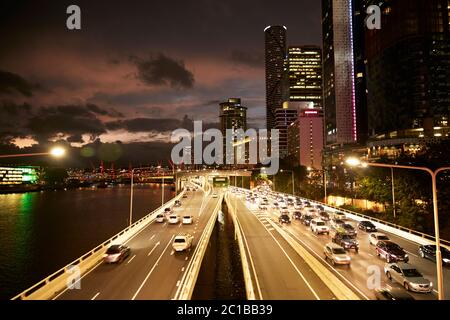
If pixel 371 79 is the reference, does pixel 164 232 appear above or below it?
below

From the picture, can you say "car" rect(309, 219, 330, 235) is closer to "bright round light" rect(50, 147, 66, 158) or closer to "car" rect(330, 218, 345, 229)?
"car" rect(330, 218, 345, 229)

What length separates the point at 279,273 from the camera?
74.2 feet

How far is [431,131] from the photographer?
109938 millimetres

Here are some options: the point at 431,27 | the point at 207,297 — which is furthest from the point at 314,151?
the point at 207,297

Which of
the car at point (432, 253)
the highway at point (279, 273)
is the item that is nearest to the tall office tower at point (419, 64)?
the car at point (432, 253)

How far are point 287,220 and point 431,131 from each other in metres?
94.3

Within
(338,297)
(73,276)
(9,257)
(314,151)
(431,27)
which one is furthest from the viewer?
(314,151)

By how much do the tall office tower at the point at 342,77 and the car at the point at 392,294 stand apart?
15195 cm

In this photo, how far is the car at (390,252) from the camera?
24062mm

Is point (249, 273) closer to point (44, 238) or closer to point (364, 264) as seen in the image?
point (364, 264)

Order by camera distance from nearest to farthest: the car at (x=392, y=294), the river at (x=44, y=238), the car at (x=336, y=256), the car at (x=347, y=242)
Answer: the car at (x=392, y=294) < the car at (x=336, y=256) < the car at (x=347, y=242) < the river at (x=44, y=238)

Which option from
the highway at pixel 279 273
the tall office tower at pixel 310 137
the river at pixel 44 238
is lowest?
the river at pixel 44 238

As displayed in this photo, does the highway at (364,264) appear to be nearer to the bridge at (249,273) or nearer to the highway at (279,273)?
the bridge at (249,273)

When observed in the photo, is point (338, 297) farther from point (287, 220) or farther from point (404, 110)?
point (404, 110)
